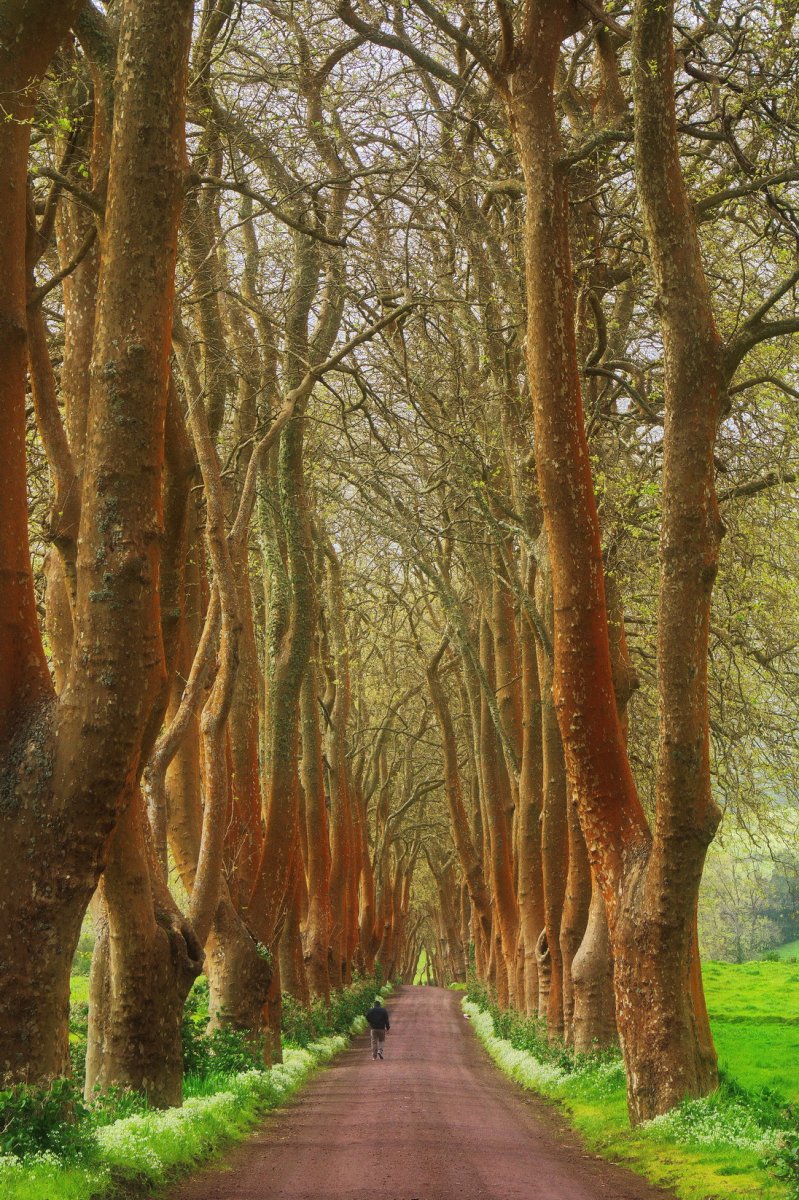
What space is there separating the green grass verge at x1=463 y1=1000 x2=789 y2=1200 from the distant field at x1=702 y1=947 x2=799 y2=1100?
1.64m

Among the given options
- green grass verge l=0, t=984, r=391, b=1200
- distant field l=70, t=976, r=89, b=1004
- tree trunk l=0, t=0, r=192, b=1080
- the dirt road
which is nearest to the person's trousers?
the dirt road

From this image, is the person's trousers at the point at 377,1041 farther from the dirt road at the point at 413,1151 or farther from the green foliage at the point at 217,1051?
the green foliage at the point at 217,1051

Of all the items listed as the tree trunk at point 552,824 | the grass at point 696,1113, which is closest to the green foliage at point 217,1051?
the grass at point 696,1113

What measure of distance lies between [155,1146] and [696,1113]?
4.26 meters

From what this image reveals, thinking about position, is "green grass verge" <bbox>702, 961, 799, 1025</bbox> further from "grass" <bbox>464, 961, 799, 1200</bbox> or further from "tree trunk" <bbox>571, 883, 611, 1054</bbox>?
"tree trunk" <bbox>571, 883, 611, 1054</bbox>

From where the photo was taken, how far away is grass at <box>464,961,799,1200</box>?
7902 millimetres

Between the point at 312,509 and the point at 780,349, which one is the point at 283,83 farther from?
the point at 312,509

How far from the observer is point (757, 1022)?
27.1 metres

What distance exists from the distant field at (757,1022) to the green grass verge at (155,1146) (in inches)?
205

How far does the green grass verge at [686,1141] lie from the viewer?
7.62m

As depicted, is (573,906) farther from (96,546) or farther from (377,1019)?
(96,546)

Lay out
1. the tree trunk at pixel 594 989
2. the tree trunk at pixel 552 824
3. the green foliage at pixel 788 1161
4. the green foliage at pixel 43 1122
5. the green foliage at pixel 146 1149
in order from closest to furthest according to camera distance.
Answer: the green foliage at pixel 146 1149 < the green foliage at pixel 43 1122 < the green foliage at pixel 788 1161 < the tree trunk at pixel 594 989 < the tree trunk at pixel 552 824

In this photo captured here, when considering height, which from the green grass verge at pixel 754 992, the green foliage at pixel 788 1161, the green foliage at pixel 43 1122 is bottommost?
the green grass verge at pixel 754 992

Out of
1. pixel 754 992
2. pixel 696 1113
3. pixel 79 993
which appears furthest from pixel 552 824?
pixel 79 993
